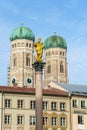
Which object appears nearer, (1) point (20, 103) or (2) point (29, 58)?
(1) point (20, 103)

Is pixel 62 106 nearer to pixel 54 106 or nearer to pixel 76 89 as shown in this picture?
pixel 54 106

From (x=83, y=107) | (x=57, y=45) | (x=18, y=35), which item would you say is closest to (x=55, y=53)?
(x=57, y=45)

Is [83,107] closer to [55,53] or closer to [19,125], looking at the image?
[19,125]

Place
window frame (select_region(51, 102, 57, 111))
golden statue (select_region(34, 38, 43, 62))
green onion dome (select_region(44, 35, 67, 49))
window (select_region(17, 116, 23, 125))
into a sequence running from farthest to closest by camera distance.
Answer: green onion dome (select_region(44, 35, 67, 49)) < window frame (select_region(51, 102, 57, 111)) < window (select_region(17, 116, 23, 125)) < golden statue (select_region(34, 38, 43, 62))

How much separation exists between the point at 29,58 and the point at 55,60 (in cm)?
1303

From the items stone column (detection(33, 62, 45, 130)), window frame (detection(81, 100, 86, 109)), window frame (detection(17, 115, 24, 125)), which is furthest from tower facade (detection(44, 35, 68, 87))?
stone column (detection(33, 62, 45, 130))

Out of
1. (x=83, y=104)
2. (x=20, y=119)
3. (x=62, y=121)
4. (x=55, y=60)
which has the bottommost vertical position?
(x=62, y=121)

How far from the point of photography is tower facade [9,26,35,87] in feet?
600

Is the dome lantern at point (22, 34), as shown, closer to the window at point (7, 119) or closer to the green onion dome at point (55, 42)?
the green onion dome at point (55, 42)

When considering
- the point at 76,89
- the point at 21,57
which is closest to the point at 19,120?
the point at 76,89

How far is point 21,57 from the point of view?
185 metres

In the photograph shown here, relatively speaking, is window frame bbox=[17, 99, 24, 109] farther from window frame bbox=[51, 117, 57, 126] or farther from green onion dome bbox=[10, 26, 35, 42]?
green onion dome bbox=[10, 26, 35, 42]

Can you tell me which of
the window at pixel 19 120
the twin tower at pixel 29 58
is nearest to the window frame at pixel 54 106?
the window at pixel 19 120

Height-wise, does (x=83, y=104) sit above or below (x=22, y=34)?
below
